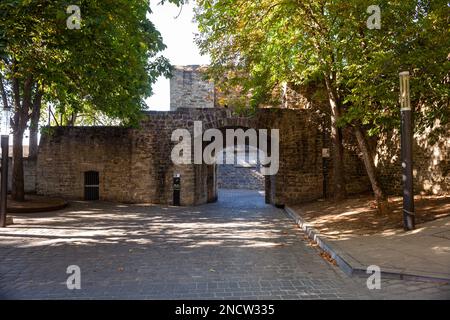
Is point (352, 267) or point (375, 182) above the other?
point (375, 182)

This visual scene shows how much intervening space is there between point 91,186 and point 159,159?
355cm

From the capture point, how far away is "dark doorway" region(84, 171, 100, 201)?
17.0 metres

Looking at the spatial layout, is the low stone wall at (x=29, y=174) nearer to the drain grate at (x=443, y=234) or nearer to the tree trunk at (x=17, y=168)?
the tree trunk at (x=17, y=168)

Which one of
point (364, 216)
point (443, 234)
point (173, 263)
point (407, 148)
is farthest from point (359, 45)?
point (173, 263)

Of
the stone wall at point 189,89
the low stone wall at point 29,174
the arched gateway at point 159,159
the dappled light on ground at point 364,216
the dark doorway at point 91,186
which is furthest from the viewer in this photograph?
the stone wall at point 189,89

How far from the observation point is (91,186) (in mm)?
17031

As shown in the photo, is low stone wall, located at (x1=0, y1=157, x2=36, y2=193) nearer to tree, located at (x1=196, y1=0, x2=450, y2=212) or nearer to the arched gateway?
the arched gateway

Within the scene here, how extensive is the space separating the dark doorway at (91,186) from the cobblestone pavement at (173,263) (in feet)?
20.5

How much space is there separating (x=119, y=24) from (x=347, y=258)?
6.86 meters

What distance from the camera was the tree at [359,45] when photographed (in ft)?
26.1

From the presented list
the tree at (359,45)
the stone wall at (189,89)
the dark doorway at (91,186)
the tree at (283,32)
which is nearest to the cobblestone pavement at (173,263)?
the tree at (359,45)

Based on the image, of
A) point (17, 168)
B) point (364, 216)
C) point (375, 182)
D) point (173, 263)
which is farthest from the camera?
point (17, 168)

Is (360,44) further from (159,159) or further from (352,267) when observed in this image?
(159,159)

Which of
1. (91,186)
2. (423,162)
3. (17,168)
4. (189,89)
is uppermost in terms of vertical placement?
(189,89)
